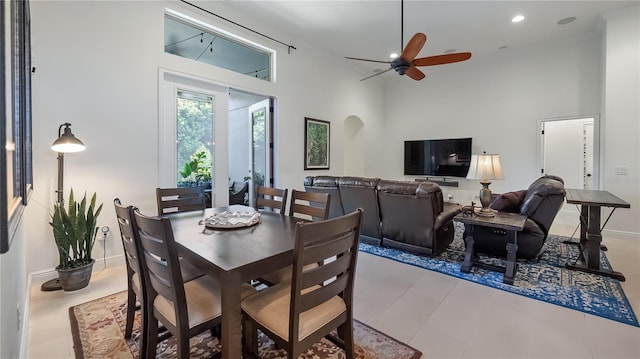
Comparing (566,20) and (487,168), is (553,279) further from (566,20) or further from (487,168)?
(566,20)

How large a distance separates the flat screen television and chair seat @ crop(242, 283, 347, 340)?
5997 millimetres

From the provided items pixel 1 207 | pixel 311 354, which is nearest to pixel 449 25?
pixel 311 354

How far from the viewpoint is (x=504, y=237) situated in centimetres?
313

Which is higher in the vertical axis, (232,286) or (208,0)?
(208,0)

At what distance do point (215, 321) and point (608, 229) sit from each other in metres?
6.04

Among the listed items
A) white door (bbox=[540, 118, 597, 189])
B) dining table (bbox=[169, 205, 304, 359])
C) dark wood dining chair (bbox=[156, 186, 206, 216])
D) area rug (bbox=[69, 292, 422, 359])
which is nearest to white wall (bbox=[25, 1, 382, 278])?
dark wood dining chair (bbox=[156, 186, 206, 216])

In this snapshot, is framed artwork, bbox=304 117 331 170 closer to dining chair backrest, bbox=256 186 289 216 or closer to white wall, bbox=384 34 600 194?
white wall, bbox=384 34 600 194

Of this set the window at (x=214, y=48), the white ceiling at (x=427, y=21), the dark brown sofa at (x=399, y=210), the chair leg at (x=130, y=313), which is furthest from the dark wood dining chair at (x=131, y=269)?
the white ceiling at (x=427, y=21)

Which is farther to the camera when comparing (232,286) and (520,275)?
(520,275)

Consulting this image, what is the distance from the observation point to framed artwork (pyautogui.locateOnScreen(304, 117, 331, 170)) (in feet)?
18.0

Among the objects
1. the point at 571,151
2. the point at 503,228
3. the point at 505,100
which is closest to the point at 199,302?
the point at 503,228

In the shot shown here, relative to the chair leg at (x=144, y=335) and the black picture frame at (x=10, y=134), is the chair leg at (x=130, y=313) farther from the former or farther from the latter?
the black picture frame at (x=10, y=134)

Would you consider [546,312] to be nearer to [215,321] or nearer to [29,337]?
[215,321]

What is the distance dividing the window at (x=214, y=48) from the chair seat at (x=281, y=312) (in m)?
3.59
